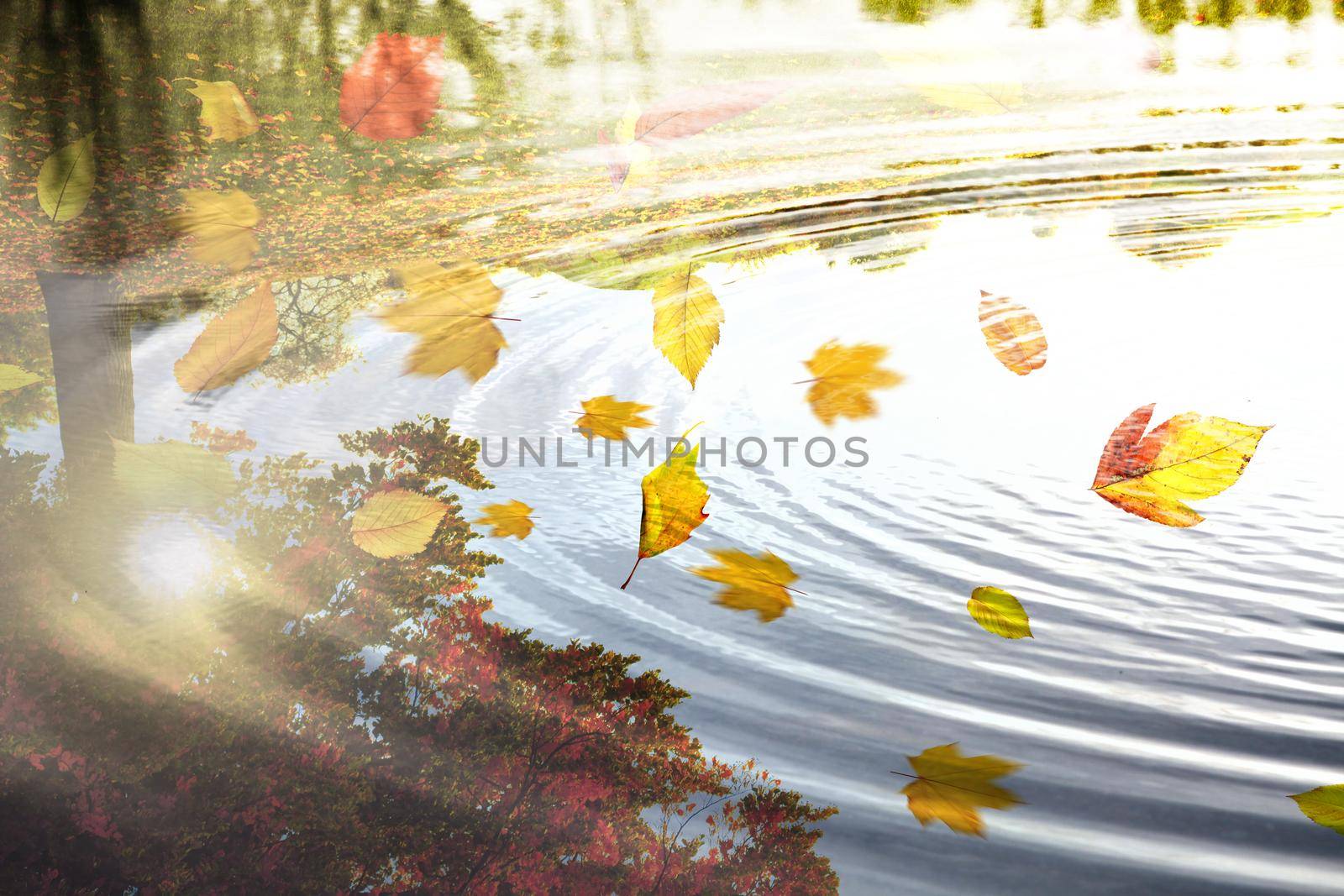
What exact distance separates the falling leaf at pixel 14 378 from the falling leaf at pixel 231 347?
2.7 inches

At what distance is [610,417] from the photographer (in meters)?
0.34

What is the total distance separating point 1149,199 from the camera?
312 millimetres

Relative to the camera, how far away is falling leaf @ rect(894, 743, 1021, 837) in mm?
284

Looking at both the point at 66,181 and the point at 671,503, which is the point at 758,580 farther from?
the point at 66,181

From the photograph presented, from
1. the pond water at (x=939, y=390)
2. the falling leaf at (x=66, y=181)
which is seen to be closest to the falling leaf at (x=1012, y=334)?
the pond water at (x=939, y=390)

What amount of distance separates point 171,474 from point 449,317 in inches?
5.7

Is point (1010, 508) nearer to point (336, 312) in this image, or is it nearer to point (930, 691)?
point (930, 691)

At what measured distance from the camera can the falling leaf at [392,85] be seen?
0.79 feet

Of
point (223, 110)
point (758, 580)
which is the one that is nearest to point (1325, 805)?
point (758, 580)

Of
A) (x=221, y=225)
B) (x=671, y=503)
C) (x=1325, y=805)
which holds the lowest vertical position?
(x=1325, y=805)

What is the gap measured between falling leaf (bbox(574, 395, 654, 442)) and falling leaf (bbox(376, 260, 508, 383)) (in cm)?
5

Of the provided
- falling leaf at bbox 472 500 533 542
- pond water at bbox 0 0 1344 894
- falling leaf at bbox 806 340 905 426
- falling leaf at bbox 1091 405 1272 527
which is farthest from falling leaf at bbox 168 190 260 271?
falling leaf at bbox 1091 405 1272 527

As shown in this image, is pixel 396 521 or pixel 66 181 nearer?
pixel 66 181

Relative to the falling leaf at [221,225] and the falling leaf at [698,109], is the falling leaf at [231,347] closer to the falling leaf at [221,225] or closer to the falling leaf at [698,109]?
the falling leaf at [221,225]
